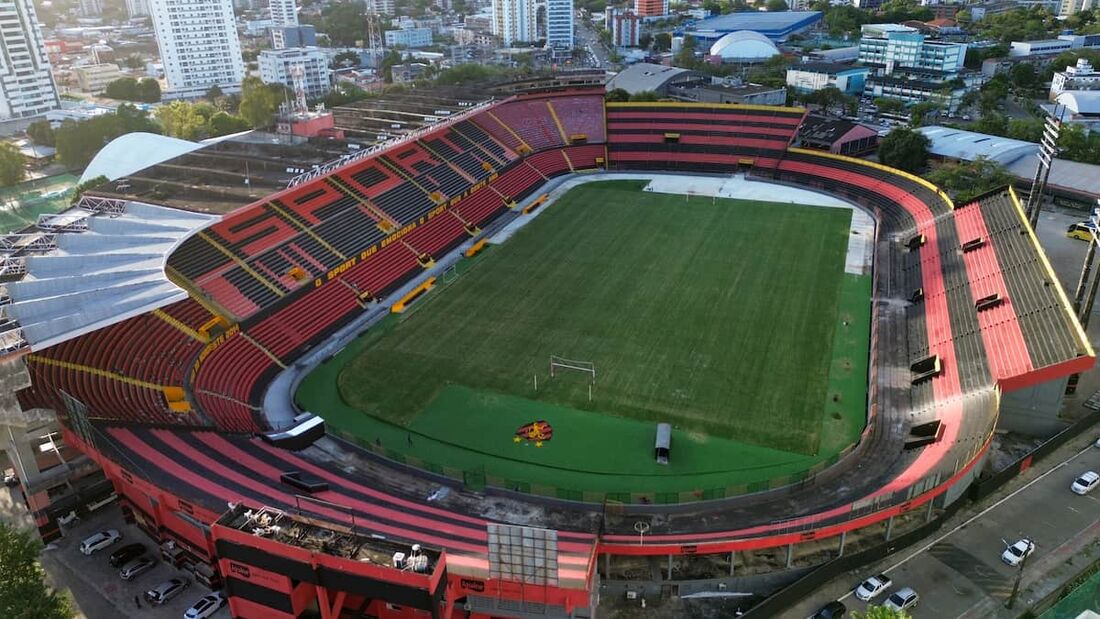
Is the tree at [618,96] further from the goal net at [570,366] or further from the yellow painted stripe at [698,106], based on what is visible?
the goal net at [570,366]

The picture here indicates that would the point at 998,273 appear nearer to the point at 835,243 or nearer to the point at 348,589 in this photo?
the point at 835,243

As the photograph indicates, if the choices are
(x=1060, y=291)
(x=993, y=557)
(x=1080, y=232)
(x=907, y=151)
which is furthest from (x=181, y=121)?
(x=1080, y=232)

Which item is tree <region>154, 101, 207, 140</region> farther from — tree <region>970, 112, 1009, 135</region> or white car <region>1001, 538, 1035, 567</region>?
tree <region>970, 112, 1009, 135</region>

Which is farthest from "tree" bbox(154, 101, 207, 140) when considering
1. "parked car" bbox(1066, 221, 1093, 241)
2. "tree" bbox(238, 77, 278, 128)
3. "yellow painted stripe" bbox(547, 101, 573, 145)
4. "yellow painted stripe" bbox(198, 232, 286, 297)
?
"parked car" bbox(1066, 221, 1093, 241)

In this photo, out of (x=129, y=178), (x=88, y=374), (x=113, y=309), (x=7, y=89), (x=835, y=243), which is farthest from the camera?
(x=7, y=89)

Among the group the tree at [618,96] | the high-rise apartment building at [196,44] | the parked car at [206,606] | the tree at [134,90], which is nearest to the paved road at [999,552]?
the parked car at [206,606]

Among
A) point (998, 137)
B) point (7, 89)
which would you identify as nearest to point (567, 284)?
point (998, 137)
